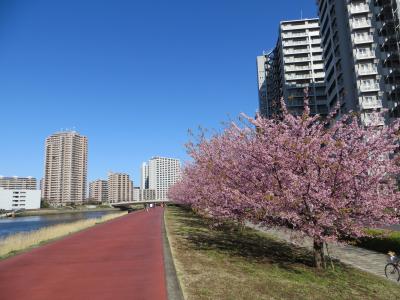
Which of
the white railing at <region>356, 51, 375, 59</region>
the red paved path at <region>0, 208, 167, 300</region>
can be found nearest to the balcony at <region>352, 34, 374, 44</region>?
the white railing at <region>356, 51, 375, 59</region>

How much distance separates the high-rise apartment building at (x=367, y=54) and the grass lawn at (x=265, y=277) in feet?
173

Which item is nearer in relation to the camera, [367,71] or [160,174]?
[367,71]

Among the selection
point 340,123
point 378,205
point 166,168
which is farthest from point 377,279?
point 166,168

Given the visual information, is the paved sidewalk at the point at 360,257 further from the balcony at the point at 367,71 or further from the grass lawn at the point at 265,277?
the balcony at the point at 367,71

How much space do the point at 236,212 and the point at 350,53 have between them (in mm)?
65008

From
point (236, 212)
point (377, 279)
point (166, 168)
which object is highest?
point (166, 168)

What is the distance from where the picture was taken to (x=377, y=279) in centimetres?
1180

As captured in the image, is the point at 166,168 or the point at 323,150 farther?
the point at 166,168

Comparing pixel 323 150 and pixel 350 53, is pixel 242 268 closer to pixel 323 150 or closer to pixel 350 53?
pixel 323 150

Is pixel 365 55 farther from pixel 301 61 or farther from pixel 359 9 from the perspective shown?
pixel 301 61

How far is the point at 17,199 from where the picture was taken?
147 m

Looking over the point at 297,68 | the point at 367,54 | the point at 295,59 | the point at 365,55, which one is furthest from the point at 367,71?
the point at 295,59

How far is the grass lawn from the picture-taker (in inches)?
367

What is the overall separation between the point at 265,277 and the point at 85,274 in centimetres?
543
